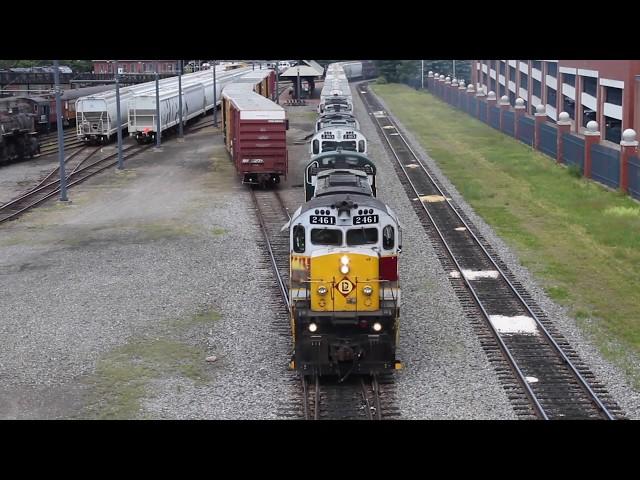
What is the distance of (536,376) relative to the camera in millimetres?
16766

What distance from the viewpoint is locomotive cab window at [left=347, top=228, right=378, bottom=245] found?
16.1m

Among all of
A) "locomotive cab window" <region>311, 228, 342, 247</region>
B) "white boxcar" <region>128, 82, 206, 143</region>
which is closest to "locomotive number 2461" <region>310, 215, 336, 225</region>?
"locomotive cab window" <region>311, 228, 342, 247</region>

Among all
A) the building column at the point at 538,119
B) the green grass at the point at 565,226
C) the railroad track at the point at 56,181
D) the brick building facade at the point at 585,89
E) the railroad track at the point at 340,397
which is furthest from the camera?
the building column at the point at 538,119

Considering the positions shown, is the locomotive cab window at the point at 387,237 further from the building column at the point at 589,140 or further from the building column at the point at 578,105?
the building column at the point at 578,105

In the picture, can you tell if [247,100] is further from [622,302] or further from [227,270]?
[622,302]

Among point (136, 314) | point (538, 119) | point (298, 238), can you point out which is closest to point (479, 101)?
point (538, 119)

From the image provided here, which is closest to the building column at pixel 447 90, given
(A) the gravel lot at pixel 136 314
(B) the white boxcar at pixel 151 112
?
(B) the white boxcar at pixel 151 112

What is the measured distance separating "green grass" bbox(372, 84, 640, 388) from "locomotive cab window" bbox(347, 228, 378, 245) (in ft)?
18.6

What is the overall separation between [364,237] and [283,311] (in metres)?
5.60

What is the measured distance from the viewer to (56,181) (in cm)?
4188

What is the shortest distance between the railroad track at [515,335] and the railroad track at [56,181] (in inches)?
632

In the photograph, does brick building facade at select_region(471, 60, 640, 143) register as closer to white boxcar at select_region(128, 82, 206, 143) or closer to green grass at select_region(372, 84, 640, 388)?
green grass at select_region(372, 84, 640, 388)

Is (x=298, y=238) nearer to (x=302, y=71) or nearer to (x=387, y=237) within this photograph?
(x=387, y=237)

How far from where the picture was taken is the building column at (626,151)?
114ft
